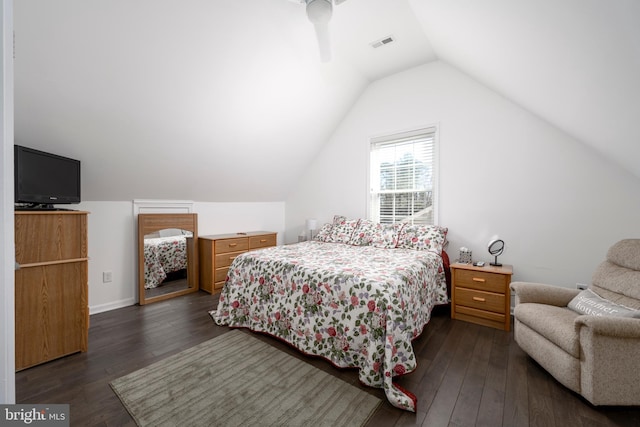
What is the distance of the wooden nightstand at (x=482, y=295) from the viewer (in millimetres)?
2457

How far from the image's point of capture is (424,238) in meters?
3.05

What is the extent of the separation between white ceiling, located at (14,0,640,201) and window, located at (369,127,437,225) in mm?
935

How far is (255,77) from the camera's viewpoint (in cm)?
265

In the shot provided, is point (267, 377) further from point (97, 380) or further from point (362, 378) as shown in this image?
point (97, 380)

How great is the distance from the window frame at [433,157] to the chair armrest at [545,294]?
1361mm

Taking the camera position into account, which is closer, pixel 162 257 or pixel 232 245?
pixel 162 257

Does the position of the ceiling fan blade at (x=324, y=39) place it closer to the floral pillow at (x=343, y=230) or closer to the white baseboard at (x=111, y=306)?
the floral pillow at (x=343, y=230)

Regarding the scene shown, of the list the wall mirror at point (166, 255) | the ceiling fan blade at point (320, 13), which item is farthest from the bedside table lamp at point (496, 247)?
the wall mirror at point (166, 255)

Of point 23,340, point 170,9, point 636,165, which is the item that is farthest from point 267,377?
point 636,165

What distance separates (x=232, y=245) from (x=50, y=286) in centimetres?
190

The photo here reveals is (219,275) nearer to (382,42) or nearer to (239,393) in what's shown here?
(239,393)

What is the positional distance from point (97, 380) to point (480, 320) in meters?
3.22

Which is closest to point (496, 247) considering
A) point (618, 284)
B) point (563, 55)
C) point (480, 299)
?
point (480, 299)

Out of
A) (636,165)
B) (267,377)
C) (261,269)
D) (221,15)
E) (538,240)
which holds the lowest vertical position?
(267,377)
